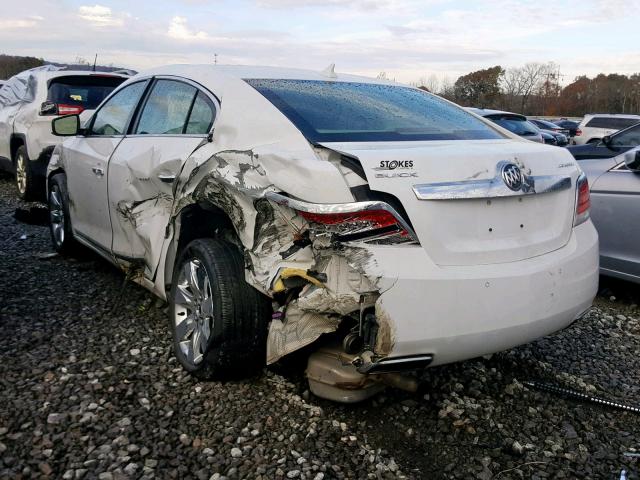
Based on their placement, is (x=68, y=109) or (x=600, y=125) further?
(x=600, y=125)

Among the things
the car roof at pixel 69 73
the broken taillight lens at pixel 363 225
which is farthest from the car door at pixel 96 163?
the car roof at pixel 69 73

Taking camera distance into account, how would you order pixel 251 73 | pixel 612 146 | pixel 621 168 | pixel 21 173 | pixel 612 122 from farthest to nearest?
1. pixel 612 122
2. pixel 21 173
3. pixel 612 146
4. pixel 621 168
5. pixel 251 73

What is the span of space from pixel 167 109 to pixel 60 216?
2.15m

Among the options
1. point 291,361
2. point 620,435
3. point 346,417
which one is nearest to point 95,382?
point 291,361

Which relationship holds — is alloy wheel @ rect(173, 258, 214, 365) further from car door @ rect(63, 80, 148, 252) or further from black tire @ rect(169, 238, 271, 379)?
car door @ rect(63, 80, 148, 252)

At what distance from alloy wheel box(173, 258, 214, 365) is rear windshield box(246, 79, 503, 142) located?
35.6 inches

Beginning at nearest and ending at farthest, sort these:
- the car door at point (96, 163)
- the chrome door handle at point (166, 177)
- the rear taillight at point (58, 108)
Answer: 1. the chrome door handle at point (166, 177)
2. the car door at point (96, 163)
3. the rear taillight at point (58, 108)

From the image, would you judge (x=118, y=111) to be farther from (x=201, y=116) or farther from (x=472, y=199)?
(x=472, y=199)

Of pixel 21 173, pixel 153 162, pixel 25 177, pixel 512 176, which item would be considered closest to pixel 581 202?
pixel 512 176

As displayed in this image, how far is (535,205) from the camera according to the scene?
9.57 ft

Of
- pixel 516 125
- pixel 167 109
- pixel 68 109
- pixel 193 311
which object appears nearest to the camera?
pixel 193 311

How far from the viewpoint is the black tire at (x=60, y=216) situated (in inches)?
207

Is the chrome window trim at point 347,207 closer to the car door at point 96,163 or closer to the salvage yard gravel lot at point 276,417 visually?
the salvage yard gravel lot at point 276,417

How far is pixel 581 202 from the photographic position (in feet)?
10.6
